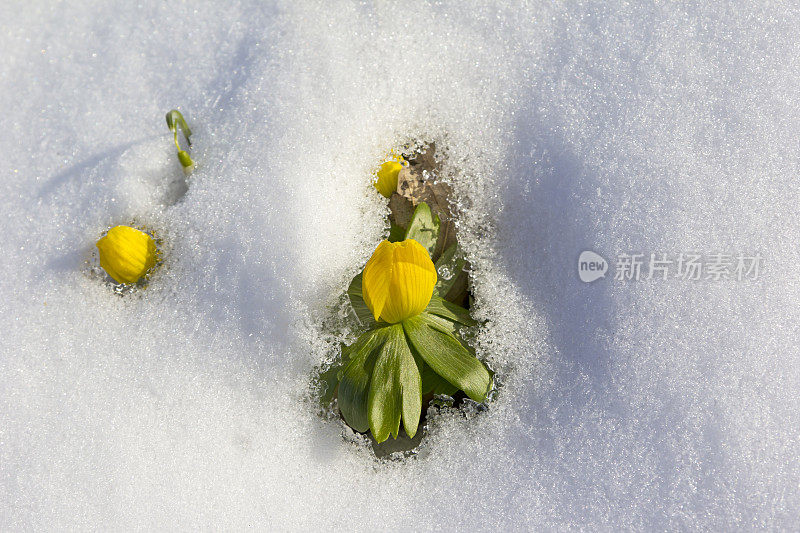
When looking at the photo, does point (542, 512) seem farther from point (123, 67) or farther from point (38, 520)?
point (123, 67)

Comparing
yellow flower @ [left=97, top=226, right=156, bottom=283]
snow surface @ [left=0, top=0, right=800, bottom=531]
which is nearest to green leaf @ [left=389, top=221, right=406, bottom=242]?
snow surface @ [left=0, top=0, right=800, bottom=531]

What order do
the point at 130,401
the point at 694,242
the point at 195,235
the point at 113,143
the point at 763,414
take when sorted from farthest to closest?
the point at 113,143 → the point at 195,235 → the point at 130,401 → the point at 694,242 → the point at 763,414

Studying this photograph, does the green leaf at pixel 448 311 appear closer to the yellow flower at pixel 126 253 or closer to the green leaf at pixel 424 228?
the green leaf at pixel 424 228

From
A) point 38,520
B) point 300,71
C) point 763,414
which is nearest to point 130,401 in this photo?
point 38,520

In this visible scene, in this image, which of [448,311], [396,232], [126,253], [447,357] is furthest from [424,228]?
[126,253]

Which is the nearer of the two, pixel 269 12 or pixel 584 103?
pixel 584 103

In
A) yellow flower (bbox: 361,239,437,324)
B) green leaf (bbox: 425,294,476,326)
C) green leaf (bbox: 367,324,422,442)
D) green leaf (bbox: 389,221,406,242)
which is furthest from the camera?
green leaf (bbox: 389,221,406,242)

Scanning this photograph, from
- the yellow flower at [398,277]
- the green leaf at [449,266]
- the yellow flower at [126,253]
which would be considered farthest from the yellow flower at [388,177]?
the yellow flower at [126,253]

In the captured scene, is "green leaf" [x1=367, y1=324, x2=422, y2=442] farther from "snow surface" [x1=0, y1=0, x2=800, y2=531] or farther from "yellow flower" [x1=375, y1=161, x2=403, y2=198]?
"yellow flower" [x1=375, y1=161, x2=403, y2=198]
